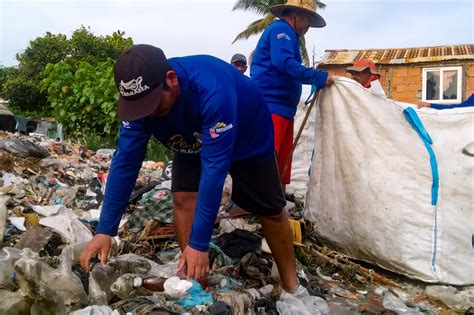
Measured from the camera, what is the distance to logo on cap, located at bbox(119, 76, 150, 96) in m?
1.74

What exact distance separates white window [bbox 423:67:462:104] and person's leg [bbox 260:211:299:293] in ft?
45.7

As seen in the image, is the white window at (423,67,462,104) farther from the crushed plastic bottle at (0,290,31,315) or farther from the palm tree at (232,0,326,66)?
the crushed plastic bottle at (0,290,31,315)

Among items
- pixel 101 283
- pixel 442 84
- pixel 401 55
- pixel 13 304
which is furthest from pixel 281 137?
pixel 401 55

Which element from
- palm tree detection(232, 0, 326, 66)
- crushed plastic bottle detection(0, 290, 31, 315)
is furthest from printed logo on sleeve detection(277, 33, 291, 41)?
palm tree detection(232, 0, 326, 66)

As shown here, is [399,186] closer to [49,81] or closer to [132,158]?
[132,158]

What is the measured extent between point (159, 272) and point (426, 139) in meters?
2.01

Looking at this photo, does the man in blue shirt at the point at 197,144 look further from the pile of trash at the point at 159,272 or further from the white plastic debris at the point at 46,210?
the white plastic debris at the point at 46,210

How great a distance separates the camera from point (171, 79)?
1.83 metres

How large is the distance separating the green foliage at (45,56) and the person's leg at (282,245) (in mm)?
18763

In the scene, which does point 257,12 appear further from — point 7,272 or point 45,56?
point 7,272

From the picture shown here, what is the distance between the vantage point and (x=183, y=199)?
2.54m

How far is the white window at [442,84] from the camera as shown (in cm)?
1484

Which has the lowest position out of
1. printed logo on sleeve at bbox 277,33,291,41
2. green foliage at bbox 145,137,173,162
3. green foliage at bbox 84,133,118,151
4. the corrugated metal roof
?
green foliage at bbox 145,137,173,162

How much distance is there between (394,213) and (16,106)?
2143 cm
